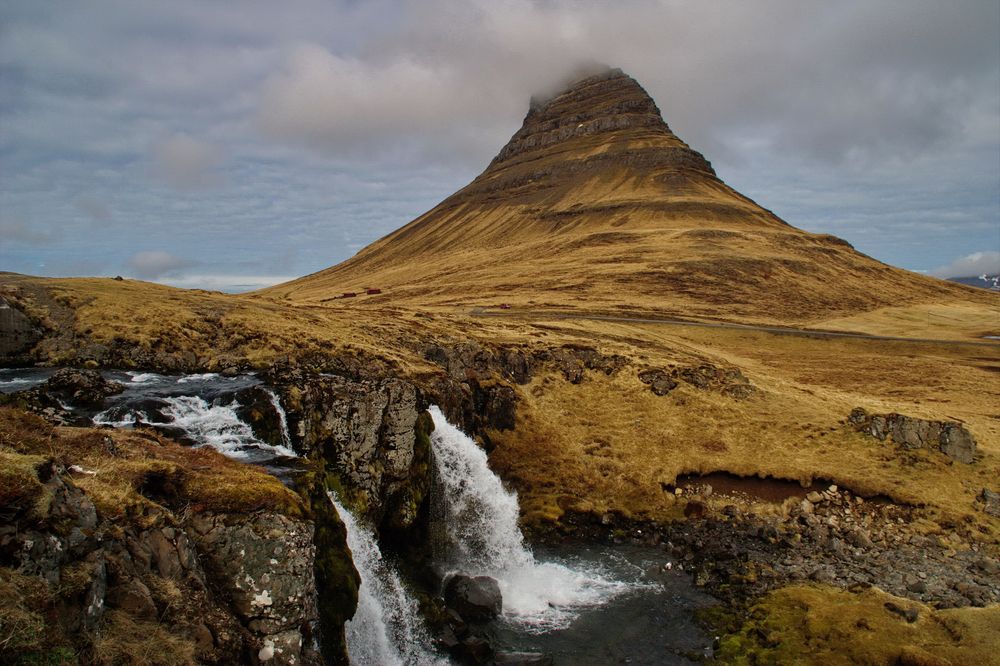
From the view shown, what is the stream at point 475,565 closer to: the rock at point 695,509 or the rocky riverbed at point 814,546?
the rocky riverbed at point 814,546

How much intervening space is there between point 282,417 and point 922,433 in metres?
49.9

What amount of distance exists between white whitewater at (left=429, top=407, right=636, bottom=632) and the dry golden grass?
7369 mm

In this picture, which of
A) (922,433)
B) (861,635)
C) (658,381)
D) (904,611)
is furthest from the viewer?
(658,381)

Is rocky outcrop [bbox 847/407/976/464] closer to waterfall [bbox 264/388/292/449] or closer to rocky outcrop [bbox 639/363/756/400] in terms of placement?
rocky outcrop [bbox 639/363/756/400]

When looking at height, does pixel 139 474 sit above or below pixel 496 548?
above

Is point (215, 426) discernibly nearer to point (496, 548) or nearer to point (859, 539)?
point (496, 548)

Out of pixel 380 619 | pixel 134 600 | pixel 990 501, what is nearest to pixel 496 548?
pixel 380 619

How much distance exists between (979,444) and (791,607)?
106ft

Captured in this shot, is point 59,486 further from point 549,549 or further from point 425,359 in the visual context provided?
point 425,359

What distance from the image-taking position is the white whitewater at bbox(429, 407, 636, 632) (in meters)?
29.7

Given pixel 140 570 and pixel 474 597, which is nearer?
pixel 140 570

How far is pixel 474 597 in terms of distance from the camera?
28.3 metres

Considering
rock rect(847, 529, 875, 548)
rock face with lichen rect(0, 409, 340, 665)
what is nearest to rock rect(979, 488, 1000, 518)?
rock rect(847, 529, 875, 548)

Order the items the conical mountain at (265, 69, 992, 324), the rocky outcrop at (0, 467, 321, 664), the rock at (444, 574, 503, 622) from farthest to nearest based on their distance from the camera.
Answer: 1. the conical mountain at (265, 69, 992, 324)
2. the rock at (444, 574, 503, 622)
3. the rocky outcrop at (0, 467, 321, 664)
